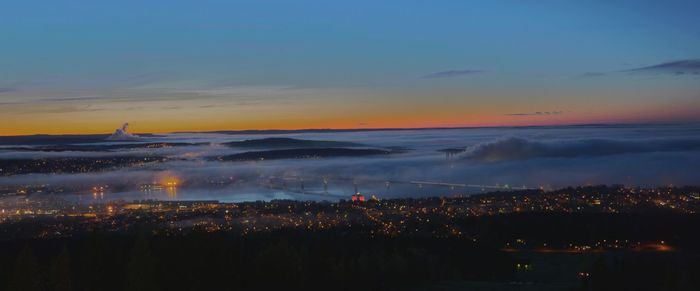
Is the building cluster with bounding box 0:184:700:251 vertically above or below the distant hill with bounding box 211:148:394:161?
below

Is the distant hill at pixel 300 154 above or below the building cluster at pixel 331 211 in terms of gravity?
above

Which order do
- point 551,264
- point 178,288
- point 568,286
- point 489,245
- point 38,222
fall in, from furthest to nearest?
1. point 38,222
2. point 489,245
3. point 551,264
4. point 568,286
5. point 178,288

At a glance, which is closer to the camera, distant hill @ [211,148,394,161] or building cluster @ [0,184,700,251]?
building cluster @ [0,184,700,251]

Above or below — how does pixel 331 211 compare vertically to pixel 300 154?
below

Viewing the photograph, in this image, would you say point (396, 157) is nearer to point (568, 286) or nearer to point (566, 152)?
point (566, 152)

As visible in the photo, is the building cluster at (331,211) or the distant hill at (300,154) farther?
the distant hill at (300,154)

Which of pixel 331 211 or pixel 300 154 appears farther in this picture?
pixel 300 154

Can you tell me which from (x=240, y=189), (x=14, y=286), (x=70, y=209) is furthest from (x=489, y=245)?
(x=240, y=189)

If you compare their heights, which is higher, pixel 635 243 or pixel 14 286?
pixel 14 286
